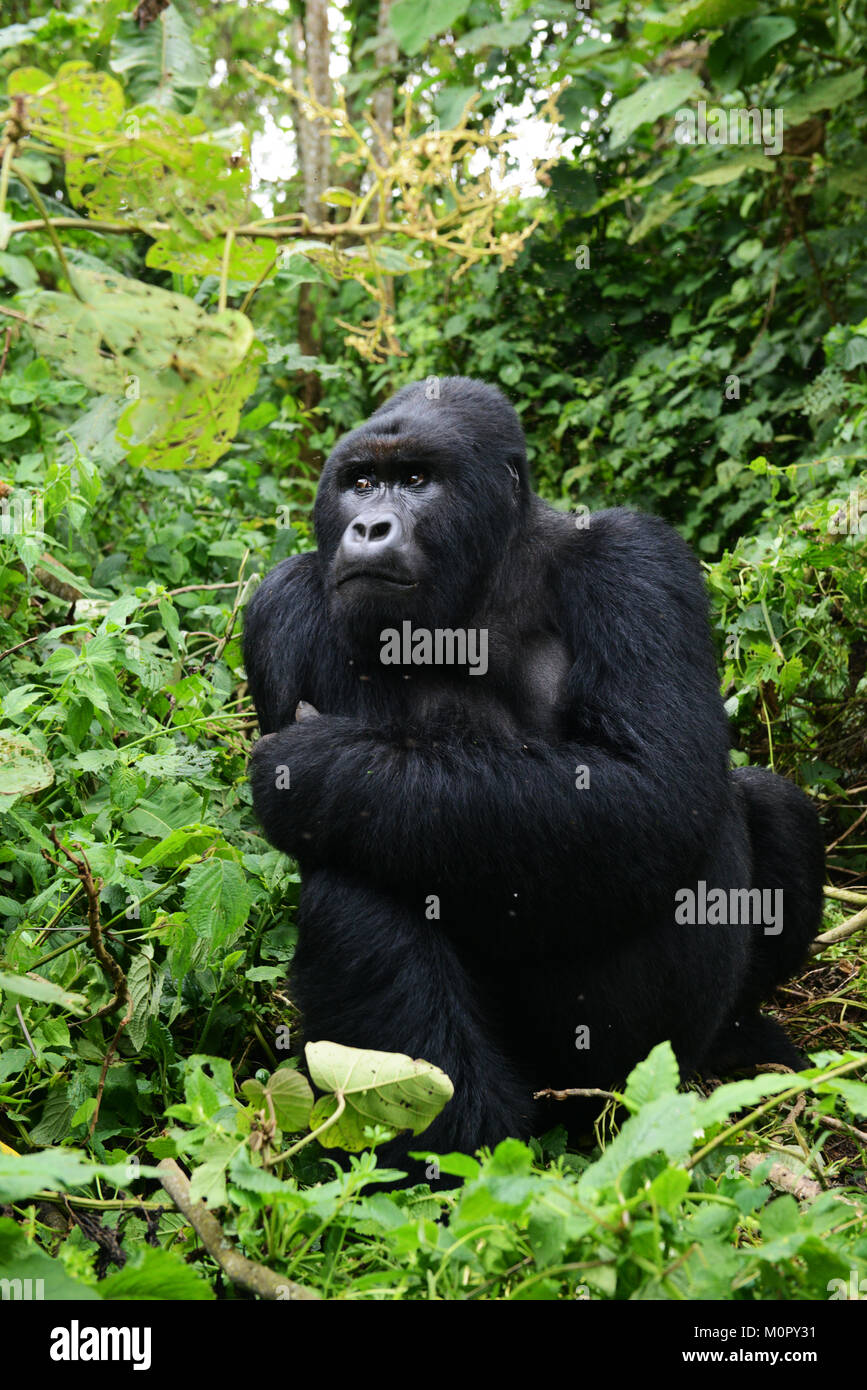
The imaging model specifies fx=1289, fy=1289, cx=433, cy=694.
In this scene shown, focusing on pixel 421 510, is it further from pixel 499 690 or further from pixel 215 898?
pixel 215 898

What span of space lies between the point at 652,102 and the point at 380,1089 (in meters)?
5.63

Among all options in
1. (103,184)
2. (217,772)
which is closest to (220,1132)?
(103,184)

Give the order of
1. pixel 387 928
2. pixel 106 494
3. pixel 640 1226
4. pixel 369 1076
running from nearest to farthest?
pixel 640 1226
pixel 369 1076
pixel 387 928
pixel 106 494

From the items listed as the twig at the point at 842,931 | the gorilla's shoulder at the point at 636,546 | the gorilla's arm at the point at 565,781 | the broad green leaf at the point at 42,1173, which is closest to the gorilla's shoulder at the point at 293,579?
the gorilla's arm at the point at 565,781

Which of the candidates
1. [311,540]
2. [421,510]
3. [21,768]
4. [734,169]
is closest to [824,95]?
[734,169]

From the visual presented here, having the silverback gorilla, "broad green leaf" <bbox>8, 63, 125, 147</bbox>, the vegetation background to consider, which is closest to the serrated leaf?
the vegetation background

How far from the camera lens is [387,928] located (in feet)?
9.82

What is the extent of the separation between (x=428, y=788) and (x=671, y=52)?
822cm

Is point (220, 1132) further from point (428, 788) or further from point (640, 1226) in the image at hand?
point (428, 788)

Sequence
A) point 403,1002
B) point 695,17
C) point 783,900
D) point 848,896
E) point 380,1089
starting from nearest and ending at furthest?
point 380,1089, point 403,1002, point 783,900, point 848,896, point 695,17

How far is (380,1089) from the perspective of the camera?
7.75 feet

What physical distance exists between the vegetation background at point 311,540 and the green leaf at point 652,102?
0.07 ft

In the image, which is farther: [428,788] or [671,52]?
[671,52]

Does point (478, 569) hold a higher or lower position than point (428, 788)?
higher
